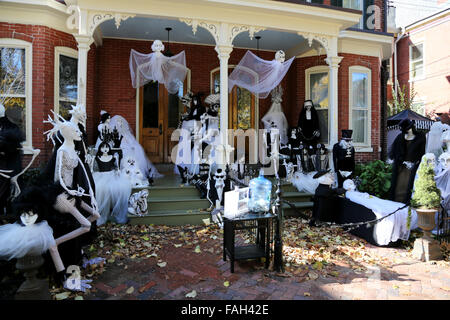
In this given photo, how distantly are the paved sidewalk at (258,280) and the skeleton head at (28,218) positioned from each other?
1.07 meters

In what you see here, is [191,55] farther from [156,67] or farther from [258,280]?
[258,280]

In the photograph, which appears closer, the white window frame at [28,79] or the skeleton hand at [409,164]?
the skeleton hand at [409,164]

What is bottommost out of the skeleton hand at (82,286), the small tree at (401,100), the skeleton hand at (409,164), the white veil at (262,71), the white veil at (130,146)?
the skeleton hand at (82,286)

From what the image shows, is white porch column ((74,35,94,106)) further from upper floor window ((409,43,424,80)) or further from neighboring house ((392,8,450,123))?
upper floor window ((409,43,424,80))

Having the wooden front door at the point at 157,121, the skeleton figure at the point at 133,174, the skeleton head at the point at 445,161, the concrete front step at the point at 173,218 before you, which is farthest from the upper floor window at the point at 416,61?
the skeleton figure at the point at 133,174

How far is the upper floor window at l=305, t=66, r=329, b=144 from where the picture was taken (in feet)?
31.5

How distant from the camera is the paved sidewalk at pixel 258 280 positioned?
3.49 m

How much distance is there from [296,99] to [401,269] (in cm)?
710

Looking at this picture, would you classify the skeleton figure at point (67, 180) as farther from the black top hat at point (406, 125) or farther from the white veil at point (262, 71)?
the black top hat at point (406, 125)

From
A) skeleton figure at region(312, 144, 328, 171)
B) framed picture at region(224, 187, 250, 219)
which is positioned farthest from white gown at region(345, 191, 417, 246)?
skeleton figure at region(312, 144, 328, 171)

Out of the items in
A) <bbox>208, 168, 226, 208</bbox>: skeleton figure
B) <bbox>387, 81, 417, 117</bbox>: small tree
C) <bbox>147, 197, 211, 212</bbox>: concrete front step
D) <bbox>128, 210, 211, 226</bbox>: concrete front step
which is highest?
<bbox>387, 81, 417, 117</bbox>: small tree

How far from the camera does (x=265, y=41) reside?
990cm

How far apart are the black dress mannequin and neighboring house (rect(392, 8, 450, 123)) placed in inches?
378

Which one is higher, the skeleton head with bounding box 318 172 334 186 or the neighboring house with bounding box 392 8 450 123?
the neighboring house with bounding box 392 8 450 123
